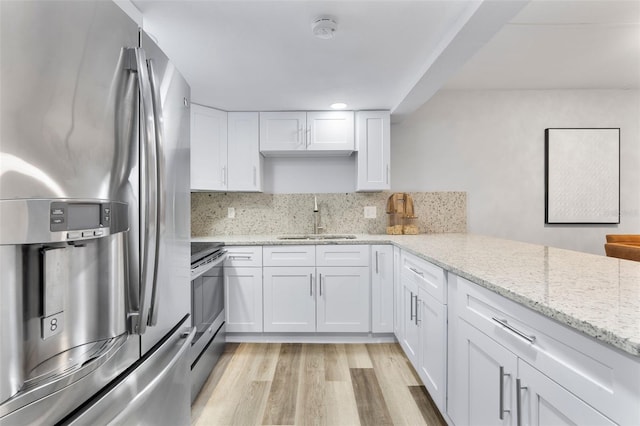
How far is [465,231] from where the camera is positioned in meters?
3.51

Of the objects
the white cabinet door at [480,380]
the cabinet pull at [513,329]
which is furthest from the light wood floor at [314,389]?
the cabinet pull at [513,329]

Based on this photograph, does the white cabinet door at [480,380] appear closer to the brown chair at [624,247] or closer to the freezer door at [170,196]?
the freezer door at [170,196]

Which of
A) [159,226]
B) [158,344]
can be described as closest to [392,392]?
[158,344]

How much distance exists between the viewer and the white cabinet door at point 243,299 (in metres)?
2.89

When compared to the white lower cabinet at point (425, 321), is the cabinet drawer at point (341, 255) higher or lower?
higher

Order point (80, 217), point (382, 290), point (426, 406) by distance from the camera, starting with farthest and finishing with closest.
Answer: point (382, 290) < point (426, 406) < point (80, 217)

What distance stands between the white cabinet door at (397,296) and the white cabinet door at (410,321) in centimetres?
9

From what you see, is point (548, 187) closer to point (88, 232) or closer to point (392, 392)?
point (392, 392)

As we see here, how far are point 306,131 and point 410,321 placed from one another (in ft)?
6.51

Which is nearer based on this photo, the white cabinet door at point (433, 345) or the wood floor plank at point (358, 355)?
the white cabinet door at point (433, 345)

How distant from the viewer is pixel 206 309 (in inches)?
92.7

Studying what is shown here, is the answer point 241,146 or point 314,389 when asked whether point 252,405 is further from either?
point 241,146

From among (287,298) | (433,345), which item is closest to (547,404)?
(433,345)

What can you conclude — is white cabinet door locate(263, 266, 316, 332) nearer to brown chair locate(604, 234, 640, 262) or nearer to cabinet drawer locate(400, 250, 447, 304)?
cabinet drawer locate(400, 250, 447, 304)
